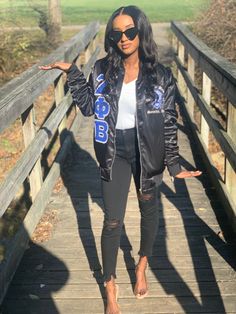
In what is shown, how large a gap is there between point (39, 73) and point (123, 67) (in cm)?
175

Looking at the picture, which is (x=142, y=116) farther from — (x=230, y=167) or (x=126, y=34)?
(x=230, y=167)

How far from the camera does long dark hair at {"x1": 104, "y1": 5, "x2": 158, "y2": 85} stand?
312cm

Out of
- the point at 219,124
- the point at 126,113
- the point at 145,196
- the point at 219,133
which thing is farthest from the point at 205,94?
the point at 126,113

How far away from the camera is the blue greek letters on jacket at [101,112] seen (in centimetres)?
318

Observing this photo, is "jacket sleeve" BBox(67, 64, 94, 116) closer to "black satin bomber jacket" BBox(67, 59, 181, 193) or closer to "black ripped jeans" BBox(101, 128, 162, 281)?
"black satin bomber jacket" BBox(67, 59, 181, 193)

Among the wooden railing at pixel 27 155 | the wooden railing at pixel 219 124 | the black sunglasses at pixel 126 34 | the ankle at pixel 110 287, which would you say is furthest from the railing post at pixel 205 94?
the ankle at pixel 110 287

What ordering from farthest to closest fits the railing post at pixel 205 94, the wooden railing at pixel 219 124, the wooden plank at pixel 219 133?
the railing post at pixel 205 94 → the wooden railing at pixel 219 124 → the wooden plank at pixel 219 133

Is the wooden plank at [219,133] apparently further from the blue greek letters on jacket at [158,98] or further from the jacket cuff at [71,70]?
the jacket cuff at [71,70]

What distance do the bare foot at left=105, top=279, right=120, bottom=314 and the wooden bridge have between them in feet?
0.40

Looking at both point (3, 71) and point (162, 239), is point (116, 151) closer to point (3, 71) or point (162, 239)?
point (162, 239)

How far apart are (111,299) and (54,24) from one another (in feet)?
38.6

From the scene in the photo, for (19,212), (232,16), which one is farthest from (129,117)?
(232,16)

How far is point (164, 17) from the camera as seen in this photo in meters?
24.8

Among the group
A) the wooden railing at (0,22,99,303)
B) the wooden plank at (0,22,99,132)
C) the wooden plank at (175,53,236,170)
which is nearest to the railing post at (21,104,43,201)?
the wooden railing at (0,22,99,303)
